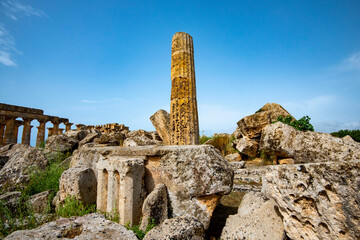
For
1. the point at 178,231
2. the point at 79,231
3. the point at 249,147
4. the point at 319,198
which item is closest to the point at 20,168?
the point at 79,231

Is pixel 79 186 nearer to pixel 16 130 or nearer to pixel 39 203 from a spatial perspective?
pixel 39 203

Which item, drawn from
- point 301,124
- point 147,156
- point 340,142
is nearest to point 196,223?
point 147,156

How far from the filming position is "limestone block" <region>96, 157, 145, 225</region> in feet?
8.25

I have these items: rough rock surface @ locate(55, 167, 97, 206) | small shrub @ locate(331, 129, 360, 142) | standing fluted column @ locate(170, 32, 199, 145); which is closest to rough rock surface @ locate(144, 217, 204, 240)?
rough rock surface @ locate(55, 167, 97, 206)

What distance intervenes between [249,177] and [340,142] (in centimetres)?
345

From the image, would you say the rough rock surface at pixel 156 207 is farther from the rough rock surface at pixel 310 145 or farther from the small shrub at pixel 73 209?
Answer: the rough rock surface at pixel 310 145

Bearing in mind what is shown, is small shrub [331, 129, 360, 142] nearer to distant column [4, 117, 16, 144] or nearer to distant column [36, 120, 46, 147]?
distant column [36, 120, 46, 147]

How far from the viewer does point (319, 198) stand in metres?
1.70

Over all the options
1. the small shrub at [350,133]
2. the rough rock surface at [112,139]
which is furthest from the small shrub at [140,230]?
the small shrub at [350,133]

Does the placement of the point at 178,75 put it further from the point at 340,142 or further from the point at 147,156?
the point at 340,142

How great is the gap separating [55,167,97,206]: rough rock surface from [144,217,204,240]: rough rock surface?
170cm

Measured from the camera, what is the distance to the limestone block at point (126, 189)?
99.0 inches

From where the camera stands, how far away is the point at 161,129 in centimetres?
806

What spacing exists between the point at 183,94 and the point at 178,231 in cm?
452
